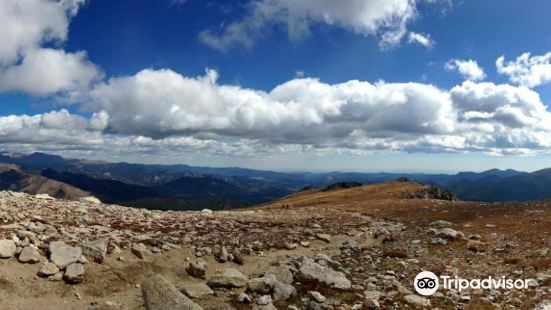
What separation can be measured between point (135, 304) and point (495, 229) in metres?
32.1

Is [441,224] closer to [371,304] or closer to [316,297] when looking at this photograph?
[371,304]

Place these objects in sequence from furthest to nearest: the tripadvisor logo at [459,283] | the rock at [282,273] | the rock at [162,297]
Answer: the rock at [282,273] < the tripadvisor logo at [459,283] < the rock at [162,297]

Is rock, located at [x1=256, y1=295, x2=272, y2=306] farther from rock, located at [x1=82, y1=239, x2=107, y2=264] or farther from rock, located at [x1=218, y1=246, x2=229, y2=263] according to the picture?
rock, located at [x1=82, y1=239, x2=107, y2=264]

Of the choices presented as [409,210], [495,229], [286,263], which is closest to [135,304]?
[286,263]

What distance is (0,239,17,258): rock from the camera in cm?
1959

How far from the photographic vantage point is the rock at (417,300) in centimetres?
1953

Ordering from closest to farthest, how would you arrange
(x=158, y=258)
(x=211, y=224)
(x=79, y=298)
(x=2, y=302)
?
(x=2, y=302)
(x=79, y=298)
(x=158, y=258)
(x=211, y=224)

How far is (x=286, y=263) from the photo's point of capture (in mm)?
25297

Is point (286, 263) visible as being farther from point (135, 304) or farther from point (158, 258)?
point (135, 304)

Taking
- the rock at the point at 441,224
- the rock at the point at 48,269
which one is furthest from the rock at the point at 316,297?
the rock at the point at 441,224

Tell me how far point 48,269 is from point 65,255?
4.55 ft

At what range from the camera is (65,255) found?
20656 mm

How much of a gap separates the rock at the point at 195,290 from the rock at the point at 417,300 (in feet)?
30.8

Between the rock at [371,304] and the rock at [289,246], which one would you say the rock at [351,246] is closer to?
the rock at [289,246]
